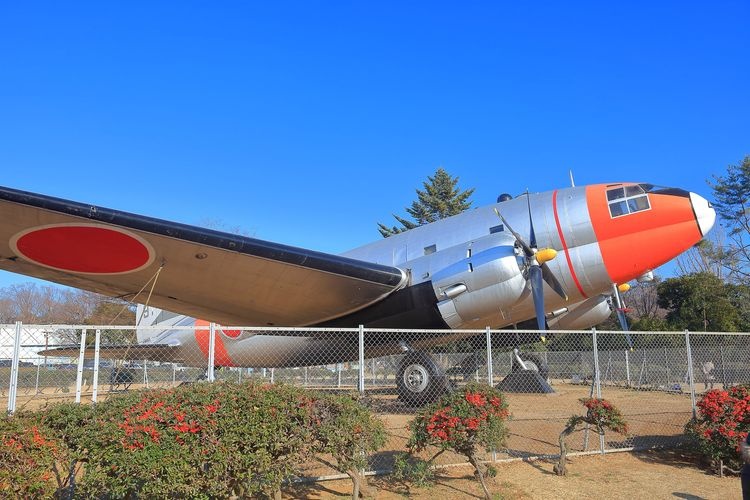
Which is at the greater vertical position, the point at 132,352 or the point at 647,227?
the point at 647,227

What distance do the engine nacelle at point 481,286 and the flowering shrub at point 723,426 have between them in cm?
412

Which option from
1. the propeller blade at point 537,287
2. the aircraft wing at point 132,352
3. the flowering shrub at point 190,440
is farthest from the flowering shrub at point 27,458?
the aircraft wing at point 132,352

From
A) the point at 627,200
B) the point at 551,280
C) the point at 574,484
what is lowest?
the point at 574,484

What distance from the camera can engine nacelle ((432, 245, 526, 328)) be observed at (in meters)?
11.4

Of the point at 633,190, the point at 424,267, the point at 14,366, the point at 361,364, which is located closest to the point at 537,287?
the point at 424,267

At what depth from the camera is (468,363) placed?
18.9 meters

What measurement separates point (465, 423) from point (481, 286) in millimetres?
5504

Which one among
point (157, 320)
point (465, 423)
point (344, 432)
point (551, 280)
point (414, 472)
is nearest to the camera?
point (344, 432)

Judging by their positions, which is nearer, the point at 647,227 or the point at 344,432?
the point at 344,432

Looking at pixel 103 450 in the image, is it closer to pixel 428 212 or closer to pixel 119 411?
pixel 119 411

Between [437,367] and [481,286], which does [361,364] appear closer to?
[481,286]

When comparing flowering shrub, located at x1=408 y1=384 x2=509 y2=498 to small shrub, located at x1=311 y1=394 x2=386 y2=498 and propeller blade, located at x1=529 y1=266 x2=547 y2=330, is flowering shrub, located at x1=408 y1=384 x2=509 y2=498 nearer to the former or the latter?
small shrub, located at x1=311 y1=394 x2=386 y2=498

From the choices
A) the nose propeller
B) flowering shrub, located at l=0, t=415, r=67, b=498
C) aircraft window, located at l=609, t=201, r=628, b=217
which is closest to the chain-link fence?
the nose propeller

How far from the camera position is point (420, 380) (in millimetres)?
11891
